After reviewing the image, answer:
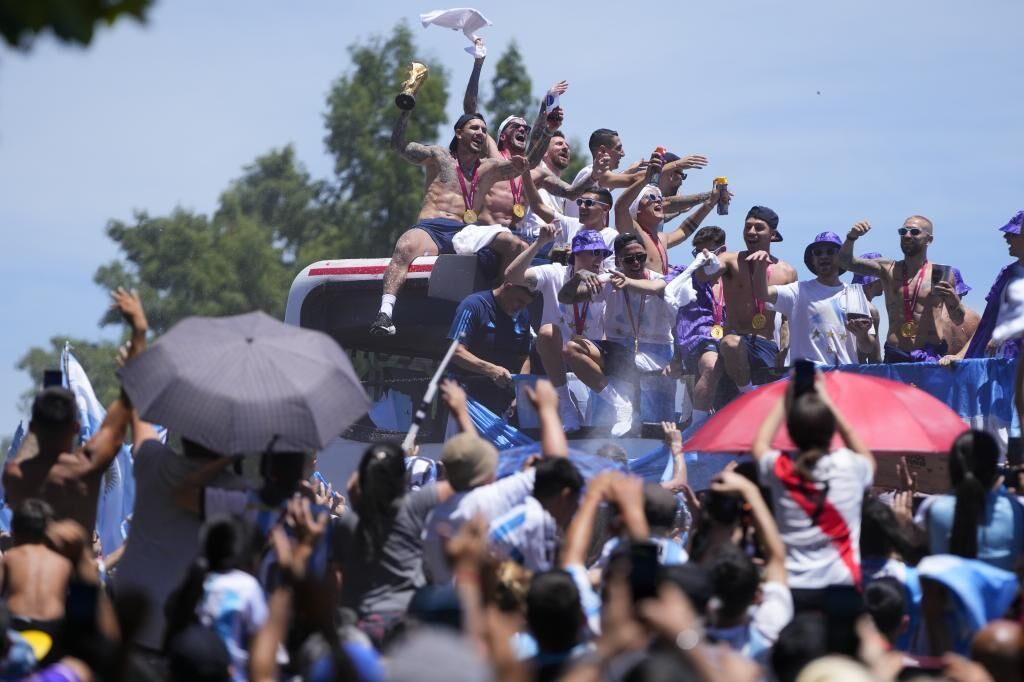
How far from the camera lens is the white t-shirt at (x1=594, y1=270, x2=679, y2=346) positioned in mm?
12023

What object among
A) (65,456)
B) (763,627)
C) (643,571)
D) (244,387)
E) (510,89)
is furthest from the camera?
(510,89)

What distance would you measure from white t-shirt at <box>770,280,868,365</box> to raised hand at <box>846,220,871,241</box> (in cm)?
39

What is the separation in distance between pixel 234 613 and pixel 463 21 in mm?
9328

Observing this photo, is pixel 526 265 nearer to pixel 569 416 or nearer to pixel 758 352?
pixel 569 416

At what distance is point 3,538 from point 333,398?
15.8ft

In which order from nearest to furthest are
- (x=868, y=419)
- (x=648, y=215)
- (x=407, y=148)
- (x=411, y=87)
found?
1. (x=868, y=419)
2. (x=648, y=215)
3. (x=411, y=87)
4. (x=407, y=148)

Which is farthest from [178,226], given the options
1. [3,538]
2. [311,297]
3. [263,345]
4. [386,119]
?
[263,345]

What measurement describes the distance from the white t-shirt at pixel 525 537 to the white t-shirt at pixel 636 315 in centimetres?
535

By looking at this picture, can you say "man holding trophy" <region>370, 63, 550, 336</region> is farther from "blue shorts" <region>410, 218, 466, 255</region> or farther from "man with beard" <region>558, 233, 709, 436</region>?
"man with beard" <region>558, 233, 709, 436</region>

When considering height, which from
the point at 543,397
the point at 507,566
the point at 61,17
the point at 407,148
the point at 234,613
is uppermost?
the point at 61,17

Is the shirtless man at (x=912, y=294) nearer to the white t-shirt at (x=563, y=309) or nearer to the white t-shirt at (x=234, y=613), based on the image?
the white t-shirt at (x=563, y=309)

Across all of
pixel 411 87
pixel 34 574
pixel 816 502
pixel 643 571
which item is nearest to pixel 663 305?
pixel 411 87

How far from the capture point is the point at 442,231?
14.2m

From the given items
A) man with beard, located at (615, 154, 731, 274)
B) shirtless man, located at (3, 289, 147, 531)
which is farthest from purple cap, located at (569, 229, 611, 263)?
shirtless man, located at (3, 289, 147, 531)
